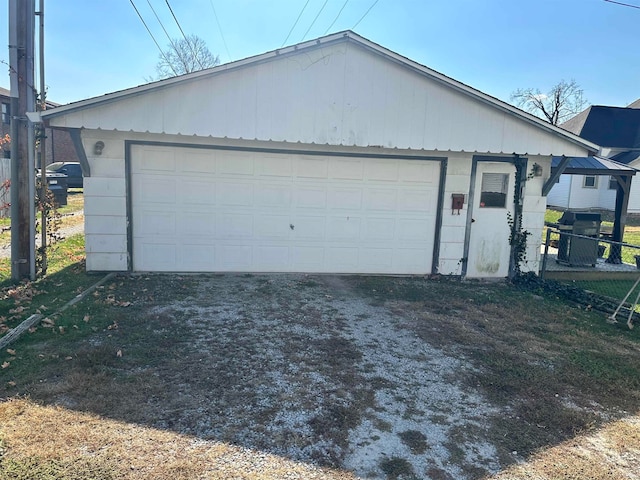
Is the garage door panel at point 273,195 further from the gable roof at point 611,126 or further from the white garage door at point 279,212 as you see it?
the gable roof at point 611,126

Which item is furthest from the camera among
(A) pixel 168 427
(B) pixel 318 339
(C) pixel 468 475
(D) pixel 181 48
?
(D) pixel 181 48

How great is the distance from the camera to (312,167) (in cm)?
794

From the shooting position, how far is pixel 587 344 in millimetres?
5293

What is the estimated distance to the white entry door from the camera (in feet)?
26.9

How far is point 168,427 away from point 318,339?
85.4 inches

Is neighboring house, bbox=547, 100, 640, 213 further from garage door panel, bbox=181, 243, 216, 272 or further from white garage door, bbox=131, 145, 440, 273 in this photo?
garage door panel, bbox=181, 243, 216, 272

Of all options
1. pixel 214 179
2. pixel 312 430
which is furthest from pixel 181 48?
pixel 312 430

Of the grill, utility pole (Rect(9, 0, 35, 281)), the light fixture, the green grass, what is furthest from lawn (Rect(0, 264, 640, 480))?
the grill

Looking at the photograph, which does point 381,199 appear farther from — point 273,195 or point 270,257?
point 270,257

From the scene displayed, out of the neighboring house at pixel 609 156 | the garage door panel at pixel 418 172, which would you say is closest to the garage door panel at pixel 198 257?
the garage door panel at pixel 418 172

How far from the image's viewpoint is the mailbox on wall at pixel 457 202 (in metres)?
8.16

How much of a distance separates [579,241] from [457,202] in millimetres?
3314

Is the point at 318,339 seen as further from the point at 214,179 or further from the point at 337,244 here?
the point at 214,179

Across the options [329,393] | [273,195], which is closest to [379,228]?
[273,195]
